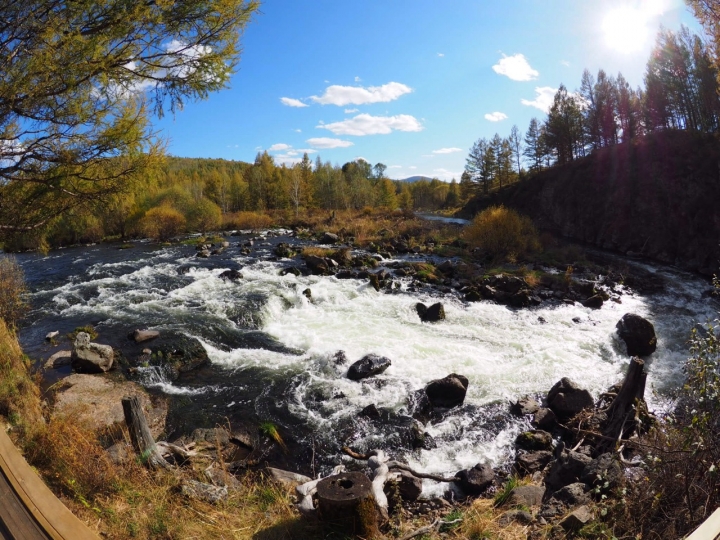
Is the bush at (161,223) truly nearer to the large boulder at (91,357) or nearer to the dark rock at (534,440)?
the large boulder at (91,357)

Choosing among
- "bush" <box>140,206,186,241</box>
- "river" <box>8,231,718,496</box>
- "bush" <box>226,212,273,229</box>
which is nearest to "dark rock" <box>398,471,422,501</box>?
"river" <box>8,231,718,496</box>

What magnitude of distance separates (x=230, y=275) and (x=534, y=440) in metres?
16.2

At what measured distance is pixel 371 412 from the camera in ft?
29.1

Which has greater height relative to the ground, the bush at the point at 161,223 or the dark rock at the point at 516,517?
the bush at the point at 161,223

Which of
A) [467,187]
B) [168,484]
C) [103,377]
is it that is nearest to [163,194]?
[103,377]

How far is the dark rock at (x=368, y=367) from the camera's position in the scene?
10.4 meters

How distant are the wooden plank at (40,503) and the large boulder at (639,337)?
14445 millimetres

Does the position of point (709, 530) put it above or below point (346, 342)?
above

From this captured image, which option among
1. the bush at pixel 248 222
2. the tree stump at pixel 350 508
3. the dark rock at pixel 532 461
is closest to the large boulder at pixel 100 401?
the tree stump at pixel 350 508

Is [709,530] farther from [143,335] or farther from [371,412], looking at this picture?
[143,335]

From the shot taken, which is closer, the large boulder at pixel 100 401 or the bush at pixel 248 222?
the large boulder at pixel 100 401

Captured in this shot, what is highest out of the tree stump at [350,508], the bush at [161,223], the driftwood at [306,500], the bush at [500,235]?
the bush at [161,223]

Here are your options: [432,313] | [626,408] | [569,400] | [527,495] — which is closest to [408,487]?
[527,495]

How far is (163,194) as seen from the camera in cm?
4412
